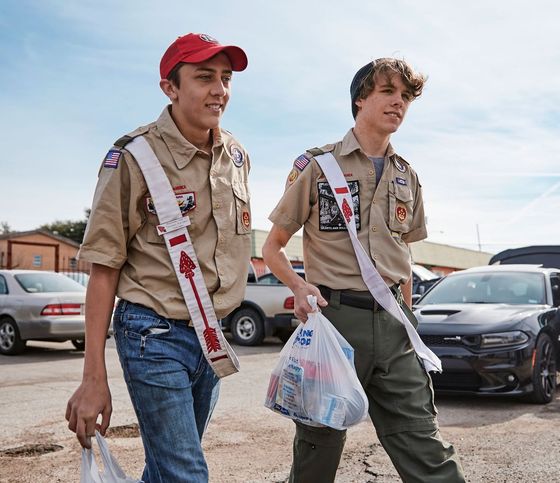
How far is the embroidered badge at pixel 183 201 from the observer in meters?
2.32

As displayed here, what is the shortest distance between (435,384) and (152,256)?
5310mm

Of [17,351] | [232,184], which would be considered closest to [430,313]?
[232,184]

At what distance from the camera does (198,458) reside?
2.22 meters

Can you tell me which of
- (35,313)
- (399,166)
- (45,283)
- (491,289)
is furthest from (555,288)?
(45,283)

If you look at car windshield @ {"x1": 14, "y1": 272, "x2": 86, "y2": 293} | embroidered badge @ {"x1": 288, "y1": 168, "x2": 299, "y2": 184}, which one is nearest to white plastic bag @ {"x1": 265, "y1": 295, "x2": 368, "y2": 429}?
embroidered badge @ {"x1": 288, "y1": 168, "x2": 299, "y2": 184}

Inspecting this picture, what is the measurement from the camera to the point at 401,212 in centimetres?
322

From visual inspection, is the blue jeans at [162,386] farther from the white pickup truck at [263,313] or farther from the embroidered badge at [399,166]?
the white pickup truck at [263,313]

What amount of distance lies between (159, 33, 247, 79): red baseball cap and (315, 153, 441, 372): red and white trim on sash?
84 centimetres

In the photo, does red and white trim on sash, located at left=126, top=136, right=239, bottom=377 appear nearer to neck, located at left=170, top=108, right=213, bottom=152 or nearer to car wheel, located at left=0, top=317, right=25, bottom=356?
neck, located at left=170, top=108, right=213, bottom=152

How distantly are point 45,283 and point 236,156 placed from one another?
32.6 ft

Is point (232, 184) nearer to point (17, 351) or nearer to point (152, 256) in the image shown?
point (152, 256)

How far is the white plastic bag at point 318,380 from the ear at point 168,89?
984 millimetres

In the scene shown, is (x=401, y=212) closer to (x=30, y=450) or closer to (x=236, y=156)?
(x=236, y=156)

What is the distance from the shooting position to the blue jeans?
217cm
